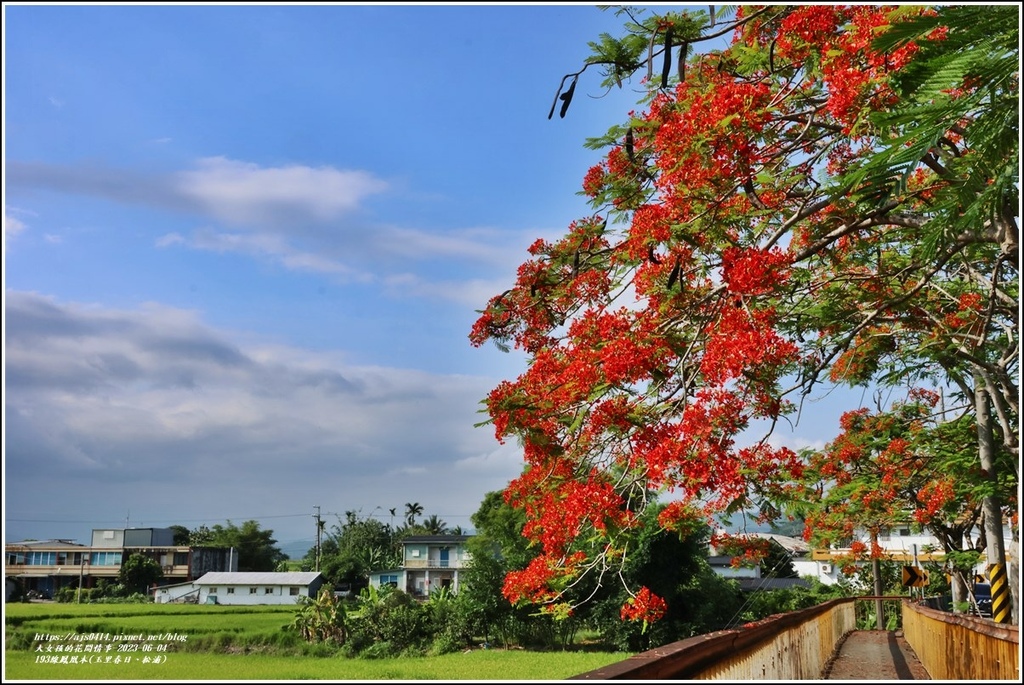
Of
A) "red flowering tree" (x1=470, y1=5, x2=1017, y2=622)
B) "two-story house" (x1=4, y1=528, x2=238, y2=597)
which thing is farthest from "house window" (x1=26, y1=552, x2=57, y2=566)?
"red flowering tree" (x1=470, y1=5, x2=1017, y2=622)

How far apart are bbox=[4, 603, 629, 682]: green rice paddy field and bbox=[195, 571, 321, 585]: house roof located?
67.7 inches

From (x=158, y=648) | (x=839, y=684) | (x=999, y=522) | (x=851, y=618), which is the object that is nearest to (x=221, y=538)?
(x=158, y=648)

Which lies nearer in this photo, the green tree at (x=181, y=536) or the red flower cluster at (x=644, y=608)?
the red flower cluster at (x=644, y=608)

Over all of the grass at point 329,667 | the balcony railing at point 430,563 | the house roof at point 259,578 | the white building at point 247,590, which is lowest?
the grass at point 329,667

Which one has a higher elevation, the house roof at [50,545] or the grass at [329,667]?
the house roof at [50,545]

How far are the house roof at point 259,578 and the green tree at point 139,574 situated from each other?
9.47ft

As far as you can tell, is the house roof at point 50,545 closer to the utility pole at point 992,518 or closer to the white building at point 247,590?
the white building at point 247,590

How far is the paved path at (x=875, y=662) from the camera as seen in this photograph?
948 cm

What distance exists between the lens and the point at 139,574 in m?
46.9

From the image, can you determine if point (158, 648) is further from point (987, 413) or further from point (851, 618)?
point (987, 413)

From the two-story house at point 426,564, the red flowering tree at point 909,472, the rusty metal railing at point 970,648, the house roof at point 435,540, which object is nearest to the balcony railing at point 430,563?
the two-story house at point 426,564

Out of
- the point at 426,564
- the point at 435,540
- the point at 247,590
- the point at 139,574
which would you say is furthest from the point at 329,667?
the point at 139,574

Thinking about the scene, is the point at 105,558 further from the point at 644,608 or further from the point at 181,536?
the point at 644,608

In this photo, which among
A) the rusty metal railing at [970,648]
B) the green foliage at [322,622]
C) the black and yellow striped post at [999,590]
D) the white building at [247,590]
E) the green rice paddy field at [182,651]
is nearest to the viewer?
the rusty metal railing at [970,648]
